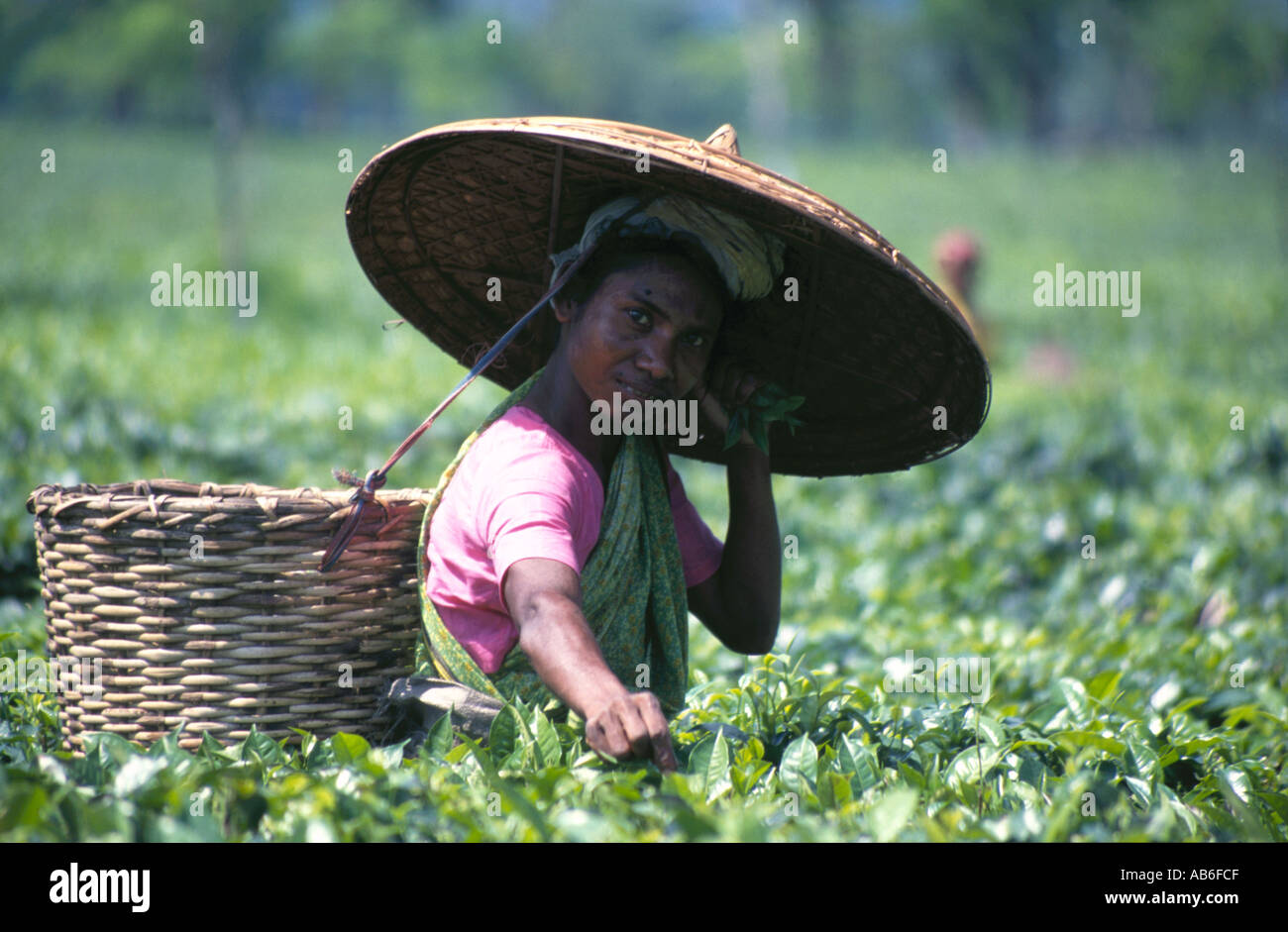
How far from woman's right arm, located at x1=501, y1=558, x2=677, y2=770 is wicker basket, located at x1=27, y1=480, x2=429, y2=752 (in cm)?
47

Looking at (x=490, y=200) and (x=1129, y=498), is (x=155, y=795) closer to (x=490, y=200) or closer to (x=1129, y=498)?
(x=490, y=200)

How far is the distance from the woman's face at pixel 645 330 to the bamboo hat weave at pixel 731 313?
147 mm

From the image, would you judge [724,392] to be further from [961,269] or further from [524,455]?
[961,269]

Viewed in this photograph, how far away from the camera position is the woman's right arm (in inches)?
67.2

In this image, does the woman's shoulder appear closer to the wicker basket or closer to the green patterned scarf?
the green patterned scarf

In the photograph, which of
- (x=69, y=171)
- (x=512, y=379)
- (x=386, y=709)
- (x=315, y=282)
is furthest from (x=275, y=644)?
(x=69, y=171)

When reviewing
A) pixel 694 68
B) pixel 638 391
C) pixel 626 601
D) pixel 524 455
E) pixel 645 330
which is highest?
pixel 694 68

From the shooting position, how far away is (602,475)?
2262mm

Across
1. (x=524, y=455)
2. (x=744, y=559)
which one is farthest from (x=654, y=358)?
(x=744, y=559)

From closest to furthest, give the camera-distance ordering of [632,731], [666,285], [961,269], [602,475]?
1. [632,731]
2. [666,285]
3. [602,475]
4. [961,269]

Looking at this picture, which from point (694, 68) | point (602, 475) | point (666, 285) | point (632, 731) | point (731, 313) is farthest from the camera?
point (694, 68)

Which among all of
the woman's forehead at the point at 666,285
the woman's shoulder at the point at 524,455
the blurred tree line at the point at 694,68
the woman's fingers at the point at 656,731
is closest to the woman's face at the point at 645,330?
the woman's forehead at the point at 666,285

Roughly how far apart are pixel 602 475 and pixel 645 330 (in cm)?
31
